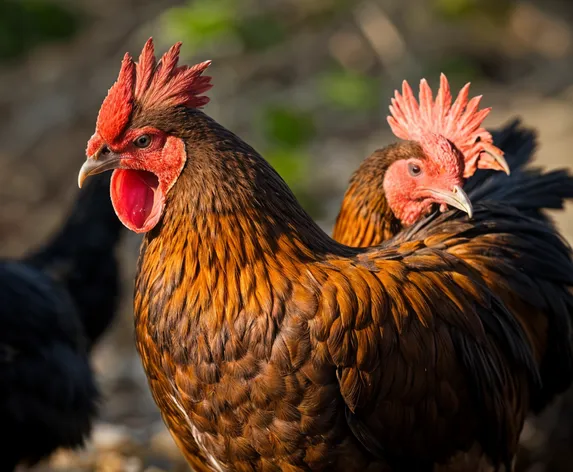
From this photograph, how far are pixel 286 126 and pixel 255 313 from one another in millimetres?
6156

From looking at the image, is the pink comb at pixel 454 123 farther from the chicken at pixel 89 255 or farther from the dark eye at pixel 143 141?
the chicken at pixel 89 255

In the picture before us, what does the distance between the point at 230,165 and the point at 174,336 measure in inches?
23.9

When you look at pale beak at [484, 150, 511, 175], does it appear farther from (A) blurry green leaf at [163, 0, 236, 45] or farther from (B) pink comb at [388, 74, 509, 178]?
(A) blurry green leaf at [163, 0, 236, 45]

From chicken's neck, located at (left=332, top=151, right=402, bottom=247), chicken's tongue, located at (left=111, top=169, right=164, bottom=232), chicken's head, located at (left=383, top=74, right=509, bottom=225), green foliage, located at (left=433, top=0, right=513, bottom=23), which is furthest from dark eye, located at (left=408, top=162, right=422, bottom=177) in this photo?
green foliage, located at (left=433, top=0, right=513, bottom=23)

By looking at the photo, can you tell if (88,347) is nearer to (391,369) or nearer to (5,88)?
(391,369)

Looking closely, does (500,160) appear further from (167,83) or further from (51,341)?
(51,341)

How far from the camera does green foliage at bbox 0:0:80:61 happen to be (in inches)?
426

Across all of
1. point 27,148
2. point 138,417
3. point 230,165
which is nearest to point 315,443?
point 230,165

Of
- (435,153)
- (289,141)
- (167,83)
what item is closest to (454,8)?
(289,141)

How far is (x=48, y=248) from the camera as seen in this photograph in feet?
18.3

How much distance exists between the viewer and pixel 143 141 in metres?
3.03

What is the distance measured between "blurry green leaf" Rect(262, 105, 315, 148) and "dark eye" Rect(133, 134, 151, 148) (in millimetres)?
5818

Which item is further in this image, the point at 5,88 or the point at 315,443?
the point at 5,88

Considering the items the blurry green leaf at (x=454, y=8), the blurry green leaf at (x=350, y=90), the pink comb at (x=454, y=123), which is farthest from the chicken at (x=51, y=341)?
the blurry green leaf at (x=454, y=8)
